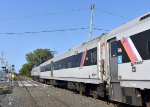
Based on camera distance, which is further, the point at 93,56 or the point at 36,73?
the point at 36,73

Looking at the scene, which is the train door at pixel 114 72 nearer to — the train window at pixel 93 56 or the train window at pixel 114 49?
the train window at pixel 114 49

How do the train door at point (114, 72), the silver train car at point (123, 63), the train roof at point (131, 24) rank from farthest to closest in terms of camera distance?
1. the train door at point (114, 72)
2. the train roof at point (131, 24)
3. the silver train car at point (123, 63)

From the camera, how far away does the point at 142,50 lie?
1286cm

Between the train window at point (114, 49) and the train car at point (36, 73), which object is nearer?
the train window at point (114, 49)

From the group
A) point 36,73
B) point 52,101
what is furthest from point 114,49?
point 36,73

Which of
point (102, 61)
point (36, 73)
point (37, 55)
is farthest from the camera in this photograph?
point (37, 55)

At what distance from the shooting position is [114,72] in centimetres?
1594

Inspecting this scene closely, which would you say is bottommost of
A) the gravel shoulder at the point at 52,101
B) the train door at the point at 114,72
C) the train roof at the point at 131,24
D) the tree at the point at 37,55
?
the gravel shoulder at the point at 52,101

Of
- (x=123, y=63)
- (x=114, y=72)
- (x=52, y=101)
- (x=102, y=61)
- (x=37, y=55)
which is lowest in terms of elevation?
(x=52, y=101)

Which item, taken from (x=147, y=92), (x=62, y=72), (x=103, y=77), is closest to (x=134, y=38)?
(x=147, y=92)

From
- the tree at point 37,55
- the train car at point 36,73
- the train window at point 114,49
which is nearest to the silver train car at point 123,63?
the train window at point 114,49

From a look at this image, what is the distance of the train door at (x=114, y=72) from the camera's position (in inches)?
610

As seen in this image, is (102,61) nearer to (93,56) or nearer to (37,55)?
(93,56)

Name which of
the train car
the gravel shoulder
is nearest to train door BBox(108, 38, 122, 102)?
the gravel shoulder
